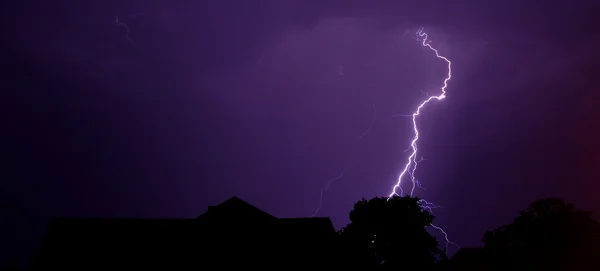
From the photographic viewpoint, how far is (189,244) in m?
14.1

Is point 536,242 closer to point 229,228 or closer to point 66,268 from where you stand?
point 229,228

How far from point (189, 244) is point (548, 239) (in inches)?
1003

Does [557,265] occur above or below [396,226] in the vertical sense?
below

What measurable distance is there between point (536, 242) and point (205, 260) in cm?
2436

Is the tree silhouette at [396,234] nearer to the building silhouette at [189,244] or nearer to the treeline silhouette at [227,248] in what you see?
the treeline silhouette at [227,248]

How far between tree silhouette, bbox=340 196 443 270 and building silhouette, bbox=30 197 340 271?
6.62 m

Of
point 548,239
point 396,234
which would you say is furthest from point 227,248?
point 548,239

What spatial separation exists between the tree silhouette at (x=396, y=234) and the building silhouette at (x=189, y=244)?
6624 millimetres

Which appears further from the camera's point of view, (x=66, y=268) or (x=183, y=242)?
(x=183, y=242)

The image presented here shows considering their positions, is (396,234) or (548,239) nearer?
(396,234)

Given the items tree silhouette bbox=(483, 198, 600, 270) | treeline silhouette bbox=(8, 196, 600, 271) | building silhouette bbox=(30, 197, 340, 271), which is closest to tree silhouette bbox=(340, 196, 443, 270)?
treeline silhouette bbox=(8, 196, 600, 271)

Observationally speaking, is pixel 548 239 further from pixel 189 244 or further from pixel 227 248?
pixel 189 244

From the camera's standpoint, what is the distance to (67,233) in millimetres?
14406

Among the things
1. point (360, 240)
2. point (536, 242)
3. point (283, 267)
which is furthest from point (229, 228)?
point (536, 242)
